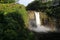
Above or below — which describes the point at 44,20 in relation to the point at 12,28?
below

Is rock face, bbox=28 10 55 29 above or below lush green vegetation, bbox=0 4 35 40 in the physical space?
below

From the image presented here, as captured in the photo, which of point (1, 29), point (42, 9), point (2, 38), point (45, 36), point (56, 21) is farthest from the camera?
point (42, 9)

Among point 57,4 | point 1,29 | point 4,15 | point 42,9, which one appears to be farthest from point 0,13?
point 57,4

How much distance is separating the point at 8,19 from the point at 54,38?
5.22m

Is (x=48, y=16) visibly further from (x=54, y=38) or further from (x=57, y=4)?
(x=54, y=38)

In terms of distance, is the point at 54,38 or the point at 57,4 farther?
the point at 57,4

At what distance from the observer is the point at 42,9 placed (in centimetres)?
4122

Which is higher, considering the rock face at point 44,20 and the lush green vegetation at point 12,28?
the lush green vegetation at point 12,28

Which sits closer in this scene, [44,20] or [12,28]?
[12,28]

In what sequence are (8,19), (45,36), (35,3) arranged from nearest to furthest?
(8,19) → (45,36) → (35,3)

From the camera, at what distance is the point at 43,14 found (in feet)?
119

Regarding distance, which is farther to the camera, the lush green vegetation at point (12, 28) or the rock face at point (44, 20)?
the rock face at point (44, 20)

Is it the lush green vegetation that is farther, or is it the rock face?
the rock face

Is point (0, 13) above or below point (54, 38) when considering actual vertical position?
above
